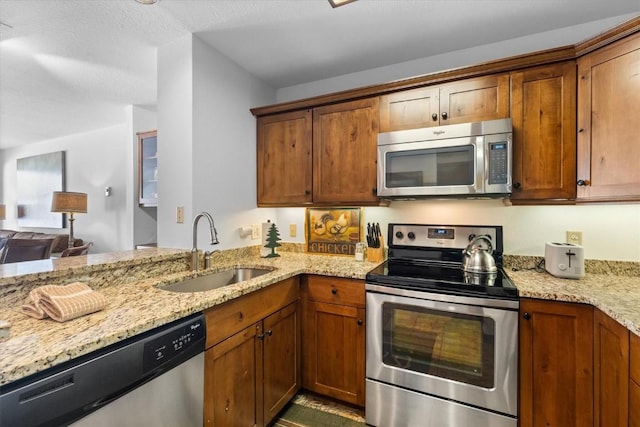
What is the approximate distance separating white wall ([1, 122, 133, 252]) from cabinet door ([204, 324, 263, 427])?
3290 mm

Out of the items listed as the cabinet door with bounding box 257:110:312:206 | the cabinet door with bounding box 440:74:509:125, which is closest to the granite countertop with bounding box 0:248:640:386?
the cabinet door with bounding box 257:110:312:206

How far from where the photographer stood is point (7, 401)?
0.70 m

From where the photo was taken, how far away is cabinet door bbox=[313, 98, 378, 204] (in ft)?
6.91

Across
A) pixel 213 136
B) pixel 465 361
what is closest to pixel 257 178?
pixel 213 136

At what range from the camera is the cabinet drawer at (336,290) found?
5.87 feet

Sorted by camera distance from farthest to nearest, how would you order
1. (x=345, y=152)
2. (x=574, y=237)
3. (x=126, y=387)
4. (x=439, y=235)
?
Result: 1. (x=345, y=152)
2. (x=439, y=235)
3. (x=574, y=237)
4. (x=126, y=387)

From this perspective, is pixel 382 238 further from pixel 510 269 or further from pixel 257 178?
pixel 257 178

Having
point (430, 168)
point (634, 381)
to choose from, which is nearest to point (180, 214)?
point (430, 168)

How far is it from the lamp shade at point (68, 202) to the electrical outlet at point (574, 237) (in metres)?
5.28

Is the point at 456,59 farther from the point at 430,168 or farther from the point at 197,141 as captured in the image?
the point at 197,141

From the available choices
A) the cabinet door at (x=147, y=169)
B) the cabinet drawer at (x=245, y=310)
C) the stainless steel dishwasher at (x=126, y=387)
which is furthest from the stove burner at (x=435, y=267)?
the cabinet door at (x=147, y=169)

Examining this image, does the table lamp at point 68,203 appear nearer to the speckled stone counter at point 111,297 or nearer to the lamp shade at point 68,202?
the lamp shade at point 68,202

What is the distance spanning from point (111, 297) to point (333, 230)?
1.61 m

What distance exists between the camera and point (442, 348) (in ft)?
5.21
